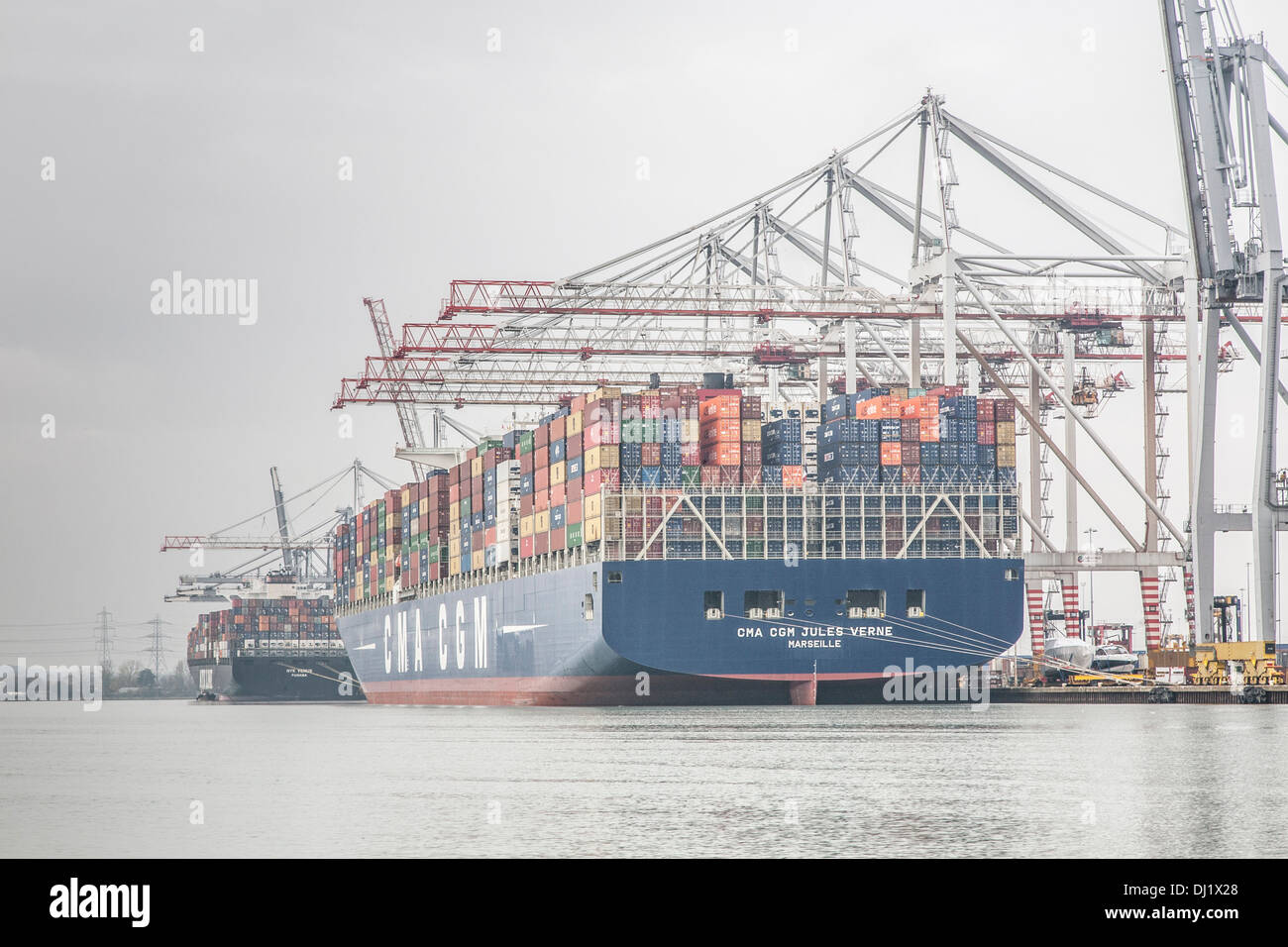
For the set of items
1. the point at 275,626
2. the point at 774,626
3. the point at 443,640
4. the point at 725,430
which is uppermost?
the point at 725,430

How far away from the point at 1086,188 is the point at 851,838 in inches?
2062

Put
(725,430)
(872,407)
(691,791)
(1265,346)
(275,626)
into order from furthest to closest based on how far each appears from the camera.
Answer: (275,626) < (872,407) < (725,430) < (1265,346) < (691,791)

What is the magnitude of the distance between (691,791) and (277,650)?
131 meters

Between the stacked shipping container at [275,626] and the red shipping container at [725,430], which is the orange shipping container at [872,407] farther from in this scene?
the stacked shipping container at [275,626]

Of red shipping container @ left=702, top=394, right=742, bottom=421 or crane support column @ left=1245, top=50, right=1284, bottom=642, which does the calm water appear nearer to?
crane support column @ left=1245, top=50, right=1284, bottom=642

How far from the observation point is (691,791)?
3173cm

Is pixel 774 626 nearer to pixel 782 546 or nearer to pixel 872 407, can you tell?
pixel 782 546

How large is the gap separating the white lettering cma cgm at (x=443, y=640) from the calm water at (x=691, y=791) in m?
25.6

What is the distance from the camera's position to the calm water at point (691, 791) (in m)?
25.0

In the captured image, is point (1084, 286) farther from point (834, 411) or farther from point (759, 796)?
point (759, 796)

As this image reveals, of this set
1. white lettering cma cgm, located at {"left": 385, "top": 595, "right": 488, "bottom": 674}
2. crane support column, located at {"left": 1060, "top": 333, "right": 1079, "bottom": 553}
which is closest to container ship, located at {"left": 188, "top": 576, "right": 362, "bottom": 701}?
white lettering cma cgm, located at {"left": 385, "top": 595, "right": 488, "bottom": 674}

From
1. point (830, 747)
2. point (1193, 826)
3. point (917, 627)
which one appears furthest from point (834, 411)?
point (1193, 826)

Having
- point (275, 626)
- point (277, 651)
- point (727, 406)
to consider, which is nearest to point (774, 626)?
point (727, 406)
